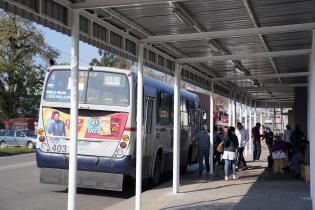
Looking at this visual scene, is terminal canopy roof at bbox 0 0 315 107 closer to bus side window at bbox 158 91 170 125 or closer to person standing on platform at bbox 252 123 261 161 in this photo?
bus side window at bbox 158 91 170 125

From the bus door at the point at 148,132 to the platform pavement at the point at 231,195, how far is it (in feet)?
2.51

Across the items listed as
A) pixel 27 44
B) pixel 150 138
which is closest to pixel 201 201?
pixel 150 138

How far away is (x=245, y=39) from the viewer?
10570mm

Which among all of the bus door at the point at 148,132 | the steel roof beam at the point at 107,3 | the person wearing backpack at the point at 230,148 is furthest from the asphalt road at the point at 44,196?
the steel roof beam at the point at 107,3

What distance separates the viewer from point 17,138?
Answer: 42.2m

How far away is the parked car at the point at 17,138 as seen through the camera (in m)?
41.8

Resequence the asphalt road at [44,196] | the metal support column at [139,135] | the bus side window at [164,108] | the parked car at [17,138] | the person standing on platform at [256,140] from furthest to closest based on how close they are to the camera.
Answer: the parked car at [17,138], the person standing on platform at [256,140], the bus side window at [164,108], the asphalt road at [44,196], the metal support column at [139,135]

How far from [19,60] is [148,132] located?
Result: 123 feet

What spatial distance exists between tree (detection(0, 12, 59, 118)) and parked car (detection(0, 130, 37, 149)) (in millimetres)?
8040

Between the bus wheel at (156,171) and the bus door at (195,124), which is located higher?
the bus door at (195,124)

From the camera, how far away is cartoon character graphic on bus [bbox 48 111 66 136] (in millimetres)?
12984

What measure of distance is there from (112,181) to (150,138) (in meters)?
2.23

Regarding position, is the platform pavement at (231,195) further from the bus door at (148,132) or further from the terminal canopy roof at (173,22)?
the terminal canopy roof at (173,22)

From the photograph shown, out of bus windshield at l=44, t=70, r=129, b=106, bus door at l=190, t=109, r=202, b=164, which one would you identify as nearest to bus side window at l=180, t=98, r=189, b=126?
bus door at l=190, t=109, r=202, b=164
